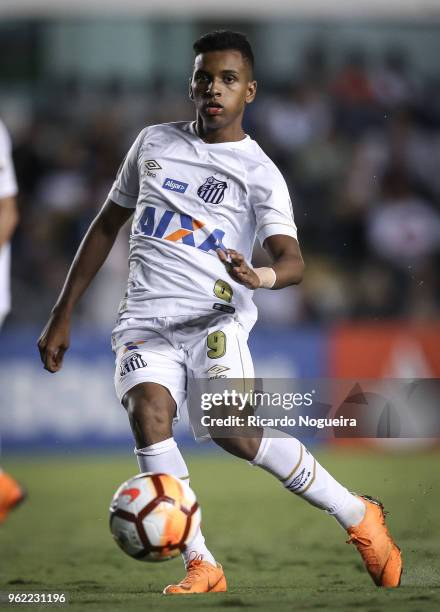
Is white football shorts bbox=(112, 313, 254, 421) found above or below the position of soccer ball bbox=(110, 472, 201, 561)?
above

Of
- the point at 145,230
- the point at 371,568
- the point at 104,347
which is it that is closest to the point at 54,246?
the point at 104,347

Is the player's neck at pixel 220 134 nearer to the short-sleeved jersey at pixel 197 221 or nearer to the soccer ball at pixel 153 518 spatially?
the short-sleeved jersey at pixel 197 221

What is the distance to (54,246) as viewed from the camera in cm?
941

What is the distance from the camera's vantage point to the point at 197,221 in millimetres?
4352

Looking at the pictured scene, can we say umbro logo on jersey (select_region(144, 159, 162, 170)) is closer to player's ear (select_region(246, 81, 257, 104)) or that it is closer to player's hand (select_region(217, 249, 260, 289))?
player's ear (select_region(246, 81, 257, 104))

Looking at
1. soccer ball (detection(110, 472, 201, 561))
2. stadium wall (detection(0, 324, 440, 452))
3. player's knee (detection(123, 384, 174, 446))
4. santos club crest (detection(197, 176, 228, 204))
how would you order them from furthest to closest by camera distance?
stadium wall (detection(0, 324, 440, 452)) → santos club crest (detection(197, 176, 228, 204)) → player's knee (detection(123, 384, 174, 446)) → soccer ball (detection(110, 472, 201, 561))

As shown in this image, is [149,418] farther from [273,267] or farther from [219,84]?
[219,84]

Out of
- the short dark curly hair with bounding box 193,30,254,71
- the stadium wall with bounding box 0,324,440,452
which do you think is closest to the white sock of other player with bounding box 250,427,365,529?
the short dark curly hair with bounding box 193,30,254,71

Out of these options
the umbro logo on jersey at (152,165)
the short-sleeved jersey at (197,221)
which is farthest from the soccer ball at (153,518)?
the umbro logo on jersey at (152,165)

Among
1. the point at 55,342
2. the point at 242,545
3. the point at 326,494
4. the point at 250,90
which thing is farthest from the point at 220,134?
the point at 242,545

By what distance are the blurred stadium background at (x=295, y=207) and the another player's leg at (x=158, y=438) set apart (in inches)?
196

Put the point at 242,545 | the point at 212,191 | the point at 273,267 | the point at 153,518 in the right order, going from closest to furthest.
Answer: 1. the point at 153,518
2. the point at 273,267
3. the point at 212,191
4. the point at 242,545

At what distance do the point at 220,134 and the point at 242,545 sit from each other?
93.2 inches

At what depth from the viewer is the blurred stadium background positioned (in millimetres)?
9414
